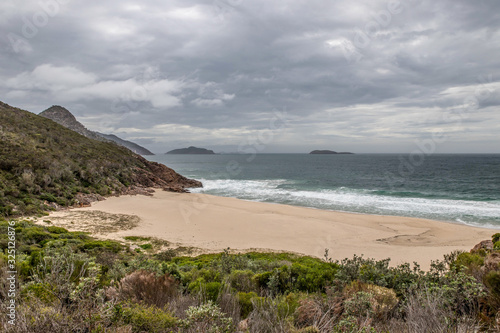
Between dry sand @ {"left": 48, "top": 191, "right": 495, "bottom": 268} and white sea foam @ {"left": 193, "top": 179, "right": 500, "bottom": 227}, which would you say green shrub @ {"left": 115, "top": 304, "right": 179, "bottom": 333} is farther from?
white sea foam @ {"left": 193, "top": 179, "right": 500, "bottom": 227}

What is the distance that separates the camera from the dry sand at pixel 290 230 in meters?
14.4

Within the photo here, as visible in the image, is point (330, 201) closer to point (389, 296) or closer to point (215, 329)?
point (389, 296)

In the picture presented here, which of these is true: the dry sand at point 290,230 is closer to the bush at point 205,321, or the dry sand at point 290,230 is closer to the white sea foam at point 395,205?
the white sea foam at point 395,205

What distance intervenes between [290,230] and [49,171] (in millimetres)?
20335

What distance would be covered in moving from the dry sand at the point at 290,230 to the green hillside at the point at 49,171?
2391mm

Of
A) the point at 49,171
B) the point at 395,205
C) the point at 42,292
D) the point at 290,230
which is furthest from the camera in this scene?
the point at 395,205

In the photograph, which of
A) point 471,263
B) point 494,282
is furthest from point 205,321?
point 471,263

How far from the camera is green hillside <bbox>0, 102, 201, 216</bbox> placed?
18.0 meters

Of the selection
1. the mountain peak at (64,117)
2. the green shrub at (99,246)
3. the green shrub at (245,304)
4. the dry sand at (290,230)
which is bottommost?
the dry sand at (290,230)

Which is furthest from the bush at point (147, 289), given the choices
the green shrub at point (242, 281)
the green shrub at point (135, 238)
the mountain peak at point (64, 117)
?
the mountain peak at point (64, 117)

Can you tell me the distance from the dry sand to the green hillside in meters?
2.39

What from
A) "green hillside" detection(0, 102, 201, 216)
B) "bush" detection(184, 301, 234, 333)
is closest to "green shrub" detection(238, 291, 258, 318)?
"bush" detection(184, 301, 234, 333)

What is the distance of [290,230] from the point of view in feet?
58.9

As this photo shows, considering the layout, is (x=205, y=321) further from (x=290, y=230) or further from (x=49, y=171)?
(x=49, y=171)
